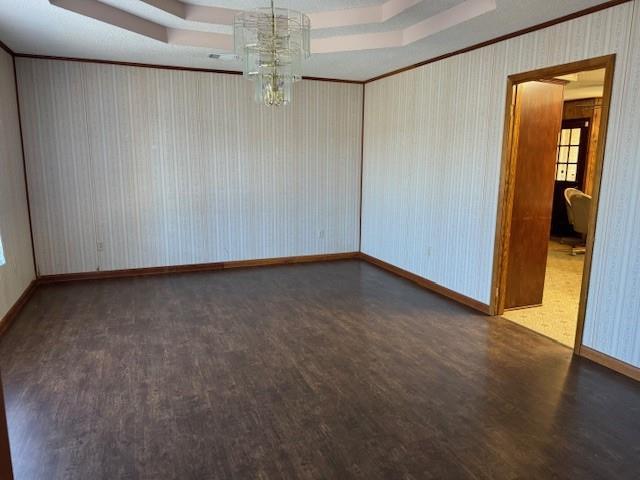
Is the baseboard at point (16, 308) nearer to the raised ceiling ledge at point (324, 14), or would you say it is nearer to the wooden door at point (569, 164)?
the raised ceiling ledge at point (324, 14)

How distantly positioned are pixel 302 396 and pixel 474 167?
281 cm

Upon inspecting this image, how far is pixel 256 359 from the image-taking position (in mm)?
3260

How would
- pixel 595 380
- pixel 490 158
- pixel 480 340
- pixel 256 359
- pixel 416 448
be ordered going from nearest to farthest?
pixel 416 448 < pixel 595 380 < pixel 256 359 < pixel 480 340 < pixel 490 158

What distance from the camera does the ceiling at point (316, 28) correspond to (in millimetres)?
3311

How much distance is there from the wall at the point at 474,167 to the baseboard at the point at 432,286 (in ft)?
0.21

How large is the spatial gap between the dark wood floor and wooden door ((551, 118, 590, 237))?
199 inches

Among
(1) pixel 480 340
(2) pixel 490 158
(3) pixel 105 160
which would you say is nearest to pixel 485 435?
(1) pixel 480 340

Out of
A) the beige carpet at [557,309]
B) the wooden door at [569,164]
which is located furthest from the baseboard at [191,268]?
the wooden door at [569,164]

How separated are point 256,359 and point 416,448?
1.40 metres

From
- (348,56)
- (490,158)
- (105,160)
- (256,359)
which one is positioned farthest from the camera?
(105,160)

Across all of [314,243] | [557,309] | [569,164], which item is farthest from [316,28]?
[569,164]

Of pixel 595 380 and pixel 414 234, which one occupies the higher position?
pixel 414 234

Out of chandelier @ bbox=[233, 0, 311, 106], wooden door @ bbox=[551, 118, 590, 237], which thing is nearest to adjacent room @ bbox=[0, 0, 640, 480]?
chandelier @ bbox=[233, 0, 311, 106]

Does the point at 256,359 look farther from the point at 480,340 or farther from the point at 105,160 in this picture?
the point at 105,160
